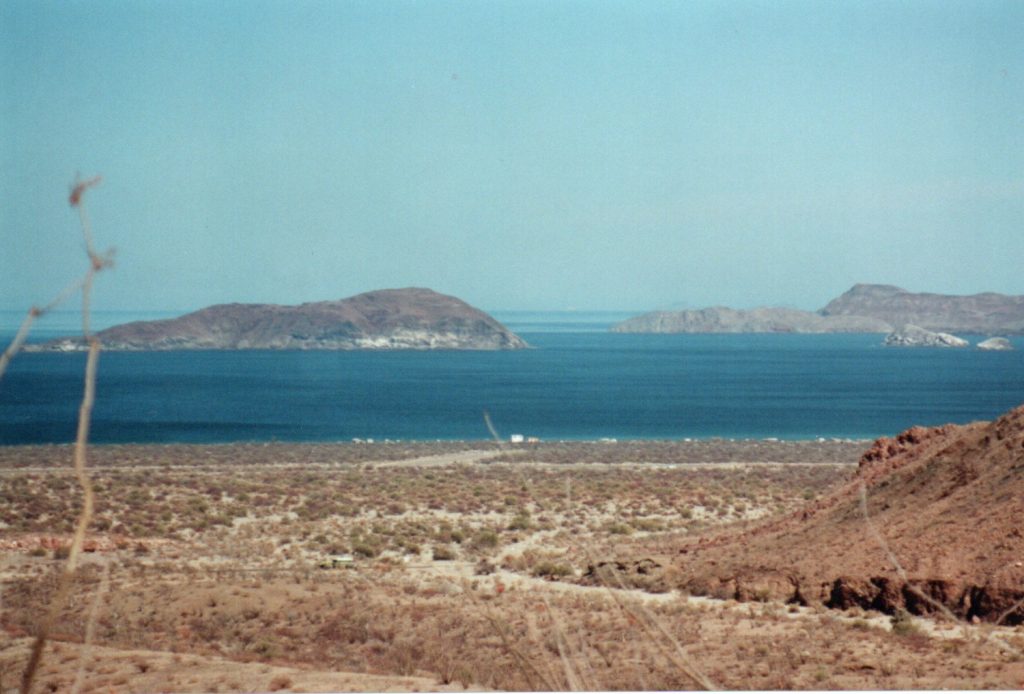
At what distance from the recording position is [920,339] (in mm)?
159875

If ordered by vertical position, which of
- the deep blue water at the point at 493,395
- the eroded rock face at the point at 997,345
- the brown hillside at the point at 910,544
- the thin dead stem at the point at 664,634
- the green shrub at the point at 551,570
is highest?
the thin dead stem at the point at 664,634

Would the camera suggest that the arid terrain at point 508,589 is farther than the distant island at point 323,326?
No

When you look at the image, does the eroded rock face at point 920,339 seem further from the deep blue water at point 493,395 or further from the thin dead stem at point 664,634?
the thin dead stem at point 664,634

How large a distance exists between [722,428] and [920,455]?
40.0 meters

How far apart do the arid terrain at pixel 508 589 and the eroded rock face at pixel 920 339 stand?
460ft

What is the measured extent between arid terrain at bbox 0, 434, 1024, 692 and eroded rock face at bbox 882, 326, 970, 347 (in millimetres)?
140292

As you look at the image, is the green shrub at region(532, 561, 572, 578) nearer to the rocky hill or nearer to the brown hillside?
the brown hillside

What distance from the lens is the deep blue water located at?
172ft

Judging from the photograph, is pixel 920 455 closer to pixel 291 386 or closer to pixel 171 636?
pixel 171 636

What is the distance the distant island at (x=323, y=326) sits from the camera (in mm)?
96688

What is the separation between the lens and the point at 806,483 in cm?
2809

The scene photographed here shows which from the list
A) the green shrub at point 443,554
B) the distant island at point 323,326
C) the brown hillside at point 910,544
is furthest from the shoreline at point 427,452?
the distant island at point 323,326

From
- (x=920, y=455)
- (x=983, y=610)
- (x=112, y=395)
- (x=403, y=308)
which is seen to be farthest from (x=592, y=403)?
(x=983, y=610)

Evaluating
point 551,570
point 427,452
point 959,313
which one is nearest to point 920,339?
point 959,313
